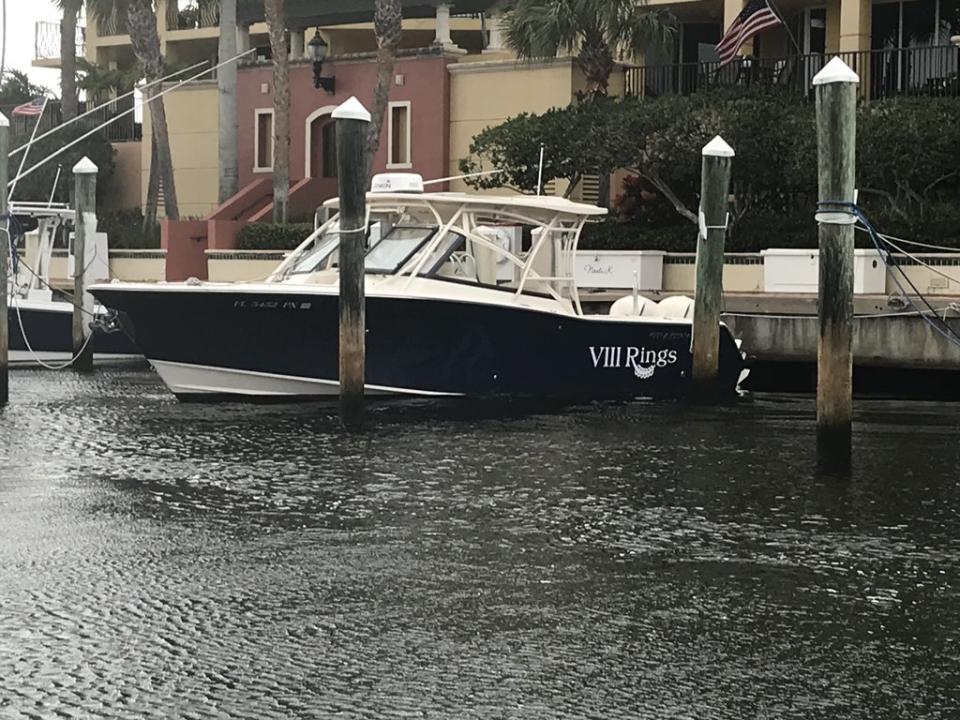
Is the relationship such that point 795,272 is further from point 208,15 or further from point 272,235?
point 208,15

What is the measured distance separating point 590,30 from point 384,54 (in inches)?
172

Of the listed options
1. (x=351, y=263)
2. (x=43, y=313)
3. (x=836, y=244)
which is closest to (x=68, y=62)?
(x=43, y=313)

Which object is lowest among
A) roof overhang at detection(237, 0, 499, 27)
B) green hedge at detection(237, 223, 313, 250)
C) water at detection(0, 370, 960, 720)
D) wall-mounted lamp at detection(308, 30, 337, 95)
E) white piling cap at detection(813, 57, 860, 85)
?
water at detection(0, 370, 960, 720)

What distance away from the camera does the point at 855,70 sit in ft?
107

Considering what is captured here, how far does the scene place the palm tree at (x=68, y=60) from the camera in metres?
48.2

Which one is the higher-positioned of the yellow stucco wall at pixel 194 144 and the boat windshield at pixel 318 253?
the yellow stucco wall at pixel 194 144

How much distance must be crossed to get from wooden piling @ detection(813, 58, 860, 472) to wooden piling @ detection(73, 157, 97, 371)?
13.8 meters

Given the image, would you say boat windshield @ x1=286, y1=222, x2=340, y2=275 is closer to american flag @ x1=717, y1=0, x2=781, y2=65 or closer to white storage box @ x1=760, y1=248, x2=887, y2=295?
white storage box @ x1=760, y1=248, x2=887, y2=295

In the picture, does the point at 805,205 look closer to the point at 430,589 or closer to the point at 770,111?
the point at 770,111

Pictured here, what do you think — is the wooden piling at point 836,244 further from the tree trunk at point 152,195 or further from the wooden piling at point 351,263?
the tree trunk at point 152,195

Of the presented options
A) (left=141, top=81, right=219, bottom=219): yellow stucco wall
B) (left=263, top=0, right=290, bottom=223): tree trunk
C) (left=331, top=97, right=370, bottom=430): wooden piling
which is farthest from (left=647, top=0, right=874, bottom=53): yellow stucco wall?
(left=331, top=97, right=370, bottom=430): wooden piling

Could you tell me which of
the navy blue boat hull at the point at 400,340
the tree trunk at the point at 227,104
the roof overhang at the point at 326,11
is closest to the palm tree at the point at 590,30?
the roof overhang at the point at 326,11

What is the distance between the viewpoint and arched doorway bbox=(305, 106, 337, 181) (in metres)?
39.5

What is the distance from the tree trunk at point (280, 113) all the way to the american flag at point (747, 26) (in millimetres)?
9509
